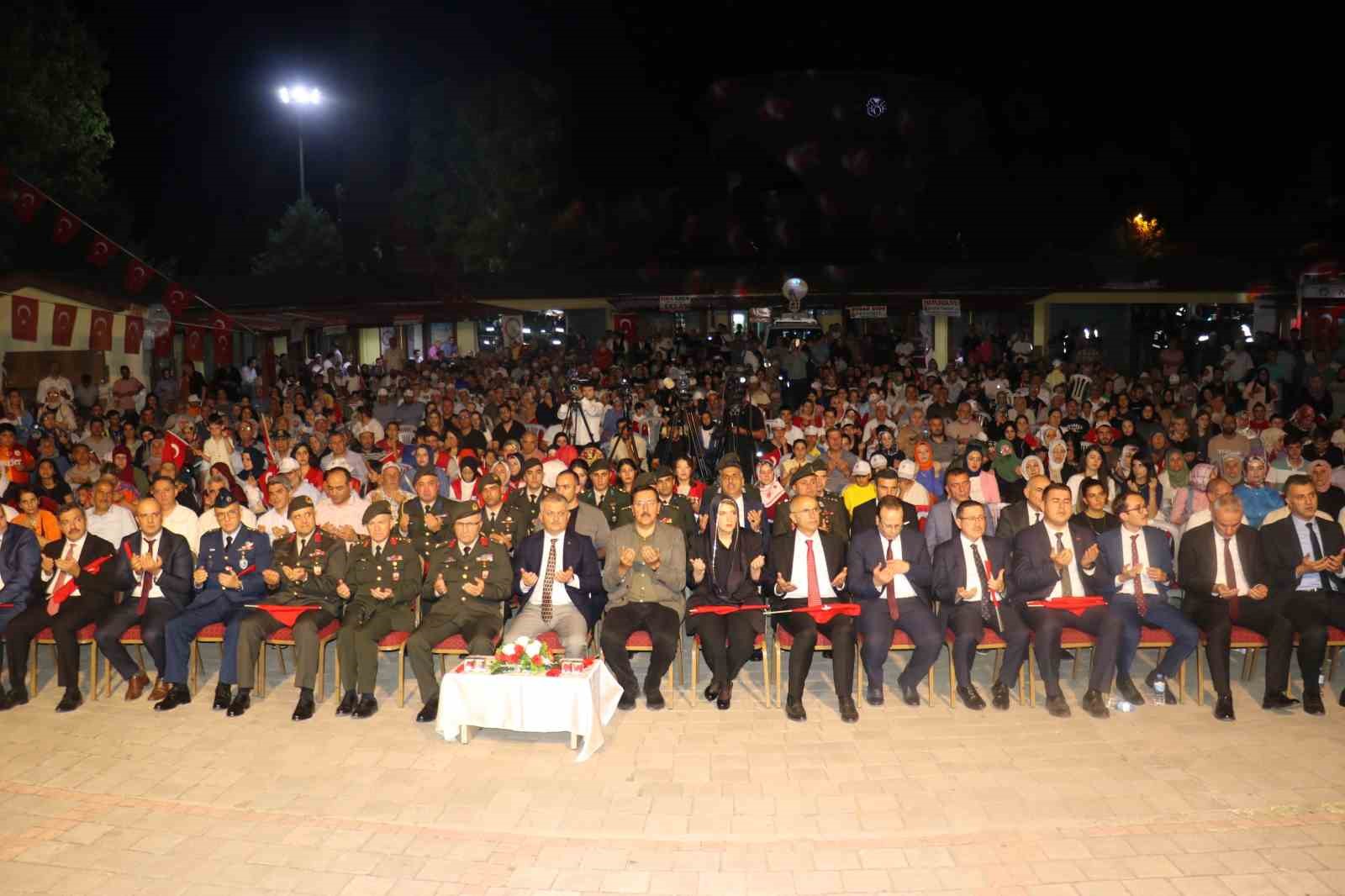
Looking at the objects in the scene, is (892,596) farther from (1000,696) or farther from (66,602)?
(66,602)

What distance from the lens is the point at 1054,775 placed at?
247 inches

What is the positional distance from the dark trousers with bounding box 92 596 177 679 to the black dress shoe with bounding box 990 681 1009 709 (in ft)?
19.1

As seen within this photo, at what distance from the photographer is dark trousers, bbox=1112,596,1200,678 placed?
7.44 metres

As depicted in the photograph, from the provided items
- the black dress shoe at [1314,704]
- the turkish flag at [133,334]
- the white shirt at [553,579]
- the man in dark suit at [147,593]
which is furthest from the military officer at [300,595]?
the turkish flag at [133,334]

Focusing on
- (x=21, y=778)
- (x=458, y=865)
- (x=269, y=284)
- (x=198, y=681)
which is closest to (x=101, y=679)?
(x=198, y=681)

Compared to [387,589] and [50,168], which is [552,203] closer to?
[50,168]

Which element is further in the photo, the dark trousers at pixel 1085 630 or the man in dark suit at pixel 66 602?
the man in dark suit at pixel 66 602

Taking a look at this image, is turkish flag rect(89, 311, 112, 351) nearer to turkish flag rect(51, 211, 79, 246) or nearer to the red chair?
turkish flag rect(51, 211, 79, 246)

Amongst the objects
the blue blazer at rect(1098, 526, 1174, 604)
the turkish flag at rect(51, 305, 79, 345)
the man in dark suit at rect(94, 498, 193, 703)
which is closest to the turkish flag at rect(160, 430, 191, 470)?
the turkish flag at rect(51, 305, 79, 345)

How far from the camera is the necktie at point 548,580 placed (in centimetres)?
788

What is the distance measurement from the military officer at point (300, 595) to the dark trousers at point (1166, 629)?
5.57 m

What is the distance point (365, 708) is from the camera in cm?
740

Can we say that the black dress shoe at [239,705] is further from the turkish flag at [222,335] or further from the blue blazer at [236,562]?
the turkish flag at [222,335]

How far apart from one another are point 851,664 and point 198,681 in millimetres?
4825
